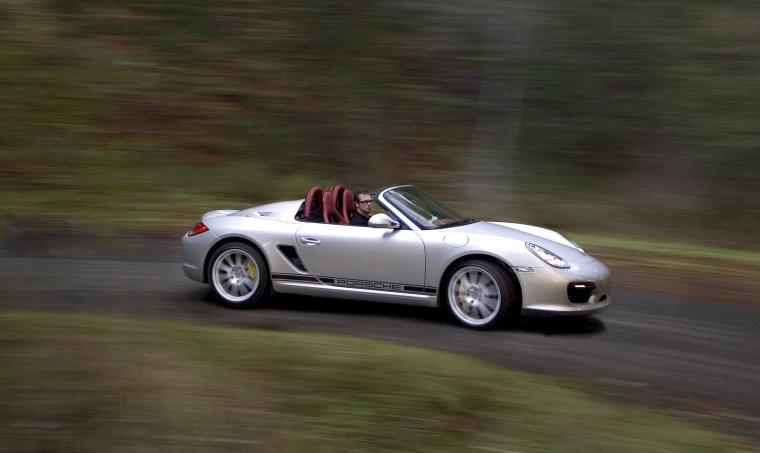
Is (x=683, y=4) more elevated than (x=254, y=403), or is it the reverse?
(x=683, y=4)

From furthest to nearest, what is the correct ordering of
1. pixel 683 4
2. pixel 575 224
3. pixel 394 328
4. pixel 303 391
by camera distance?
pixel 683 4 → pixel 575 224 → pixel 394 328 → pixel 303 391

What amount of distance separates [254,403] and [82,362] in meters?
1.00

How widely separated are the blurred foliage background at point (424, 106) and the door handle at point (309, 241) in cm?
570

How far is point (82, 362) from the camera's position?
4.79 metres

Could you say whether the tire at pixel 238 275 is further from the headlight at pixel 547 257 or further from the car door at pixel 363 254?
the headlight at pixel 547 257

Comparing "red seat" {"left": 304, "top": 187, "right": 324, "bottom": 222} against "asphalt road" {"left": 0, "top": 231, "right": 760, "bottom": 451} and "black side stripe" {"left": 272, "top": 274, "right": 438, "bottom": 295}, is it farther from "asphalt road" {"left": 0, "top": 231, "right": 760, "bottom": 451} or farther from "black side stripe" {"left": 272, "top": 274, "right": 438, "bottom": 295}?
"asphalt road" {"left": 0, "top": 231, "right": 760, "bottom": 451}

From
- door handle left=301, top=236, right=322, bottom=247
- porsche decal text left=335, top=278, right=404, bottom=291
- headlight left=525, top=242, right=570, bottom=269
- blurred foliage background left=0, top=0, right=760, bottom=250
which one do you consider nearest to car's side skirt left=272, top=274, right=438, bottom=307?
porsche decal text left=335, top=278, right=404, bottom=291

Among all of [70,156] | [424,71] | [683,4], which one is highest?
[683,4]

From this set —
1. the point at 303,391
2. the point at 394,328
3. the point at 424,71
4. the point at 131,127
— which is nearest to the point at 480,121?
the point at 424,71

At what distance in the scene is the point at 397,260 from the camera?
794 cm

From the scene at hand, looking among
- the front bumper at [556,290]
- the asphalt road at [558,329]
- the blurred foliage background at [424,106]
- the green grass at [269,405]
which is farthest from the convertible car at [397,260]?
the blurred foliage background at [424,106]

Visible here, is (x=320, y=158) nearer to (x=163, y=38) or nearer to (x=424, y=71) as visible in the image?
(x=424, y=71)

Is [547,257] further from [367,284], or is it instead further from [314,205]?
[314,205]

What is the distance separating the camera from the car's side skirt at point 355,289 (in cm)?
791
